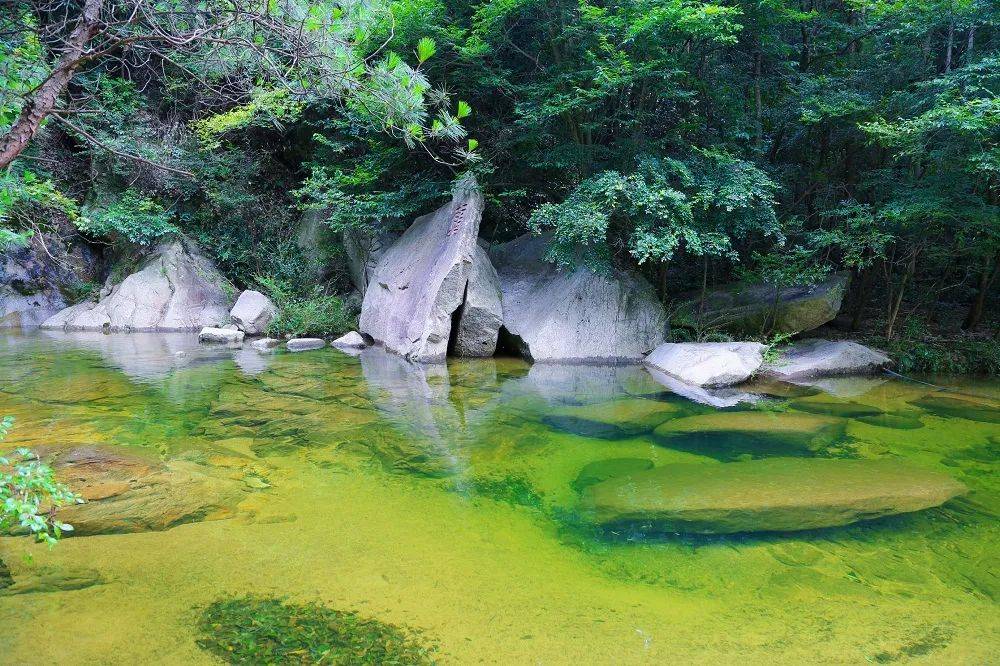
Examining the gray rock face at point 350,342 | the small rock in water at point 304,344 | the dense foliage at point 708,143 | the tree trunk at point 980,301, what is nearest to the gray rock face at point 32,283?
the dense foliage at point 708,143

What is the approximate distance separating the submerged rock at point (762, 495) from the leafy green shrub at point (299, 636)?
1720 mm

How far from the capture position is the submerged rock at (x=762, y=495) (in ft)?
12.3

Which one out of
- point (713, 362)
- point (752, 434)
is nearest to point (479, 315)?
Answer: point (713, 362)

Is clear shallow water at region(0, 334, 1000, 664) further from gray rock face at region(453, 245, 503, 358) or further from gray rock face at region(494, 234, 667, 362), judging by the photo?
gray rock face at region(453, 245, 503, 358)

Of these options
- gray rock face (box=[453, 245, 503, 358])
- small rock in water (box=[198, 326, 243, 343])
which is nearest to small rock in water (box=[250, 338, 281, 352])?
small rock in water (box=[198, 326, 243, 343])

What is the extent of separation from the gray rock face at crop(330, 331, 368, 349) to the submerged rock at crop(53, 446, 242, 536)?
271 inches

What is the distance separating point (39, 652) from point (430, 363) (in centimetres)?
739

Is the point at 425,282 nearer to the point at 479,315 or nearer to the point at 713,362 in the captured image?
the point at 479,315

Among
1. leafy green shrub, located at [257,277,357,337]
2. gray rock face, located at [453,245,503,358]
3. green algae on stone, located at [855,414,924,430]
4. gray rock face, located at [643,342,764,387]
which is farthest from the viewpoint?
leafy green shrub, located at [257,277,357,337]

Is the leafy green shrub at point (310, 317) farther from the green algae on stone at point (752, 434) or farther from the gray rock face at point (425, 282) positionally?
the green algae on stone at point (752, 434)

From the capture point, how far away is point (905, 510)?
12.9 ft

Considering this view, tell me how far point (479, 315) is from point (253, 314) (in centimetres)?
556

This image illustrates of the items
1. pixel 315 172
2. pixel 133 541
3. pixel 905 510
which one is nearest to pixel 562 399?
pixel 905 510

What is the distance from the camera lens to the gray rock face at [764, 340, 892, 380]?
862 centimetres
